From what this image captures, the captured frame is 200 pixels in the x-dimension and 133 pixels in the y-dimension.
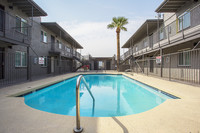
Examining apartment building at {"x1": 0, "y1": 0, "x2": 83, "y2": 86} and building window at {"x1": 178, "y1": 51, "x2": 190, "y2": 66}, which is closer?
apartment building at {"x1": 0, "y1": 0, "x2": 83, "y2": 86}

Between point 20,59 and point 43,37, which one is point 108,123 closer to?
point 20,59

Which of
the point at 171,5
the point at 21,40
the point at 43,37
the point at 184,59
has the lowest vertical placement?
the point at 184,59

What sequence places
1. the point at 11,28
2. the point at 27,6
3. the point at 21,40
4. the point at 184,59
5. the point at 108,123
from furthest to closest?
the point at 27,6
the point at 21,40
the point at 184,59
the point at 11,28
the point at 108,123

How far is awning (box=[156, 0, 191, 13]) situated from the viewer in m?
7.85

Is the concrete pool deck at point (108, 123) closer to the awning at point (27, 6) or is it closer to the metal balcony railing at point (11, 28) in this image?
the metal balcony railing at point (11, 28)

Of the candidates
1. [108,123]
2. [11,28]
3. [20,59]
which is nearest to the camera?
[108,123]

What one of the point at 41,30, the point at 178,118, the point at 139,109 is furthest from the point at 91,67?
the point at 178,118

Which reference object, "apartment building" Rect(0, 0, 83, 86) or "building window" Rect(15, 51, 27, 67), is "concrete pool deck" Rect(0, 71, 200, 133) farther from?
"building window" Rect(15, 51, 27, 67)

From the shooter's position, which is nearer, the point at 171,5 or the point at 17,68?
the point at 171,5

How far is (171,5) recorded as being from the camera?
827cm

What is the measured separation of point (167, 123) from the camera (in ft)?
6.80

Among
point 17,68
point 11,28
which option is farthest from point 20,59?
point 11,28

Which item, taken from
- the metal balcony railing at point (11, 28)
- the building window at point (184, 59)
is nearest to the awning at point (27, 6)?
the metal balcony railing at point (11, 28)

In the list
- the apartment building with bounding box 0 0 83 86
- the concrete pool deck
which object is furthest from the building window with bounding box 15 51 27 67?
the concrete pool deck
